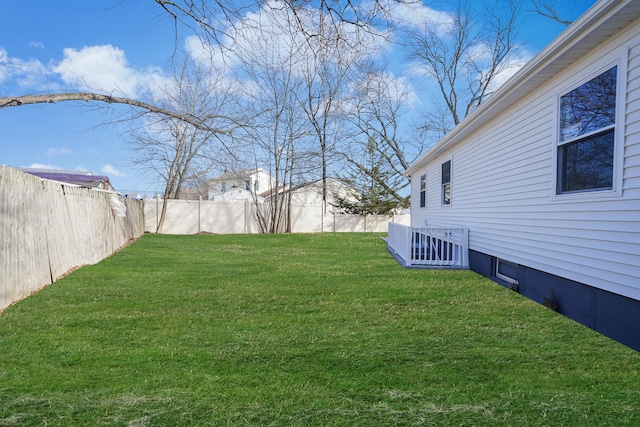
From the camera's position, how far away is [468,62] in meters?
21.1

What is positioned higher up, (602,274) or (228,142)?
(228,142)

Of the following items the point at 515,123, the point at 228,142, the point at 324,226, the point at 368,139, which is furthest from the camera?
the point at 368,139

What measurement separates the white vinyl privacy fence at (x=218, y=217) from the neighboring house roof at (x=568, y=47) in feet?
46.6

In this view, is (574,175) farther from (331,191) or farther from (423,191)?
(331,191)

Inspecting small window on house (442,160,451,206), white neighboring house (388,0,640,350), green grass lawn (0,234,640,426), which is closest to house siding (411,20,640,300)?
white neighboring house (388,0,640,350)

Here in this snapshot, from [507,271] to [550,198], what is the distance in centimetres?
193

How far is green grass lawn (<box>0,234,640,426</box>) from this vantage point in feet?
7.27

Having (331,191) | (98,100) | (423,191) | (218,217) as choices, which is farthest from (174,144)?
(98,100)

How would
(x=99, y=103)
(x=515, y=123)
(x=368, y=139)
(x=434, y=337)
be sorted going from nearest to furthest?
(x=434, y=337) → (x=99, y=103) → (x=515, y=123) → (x=368, y=139)

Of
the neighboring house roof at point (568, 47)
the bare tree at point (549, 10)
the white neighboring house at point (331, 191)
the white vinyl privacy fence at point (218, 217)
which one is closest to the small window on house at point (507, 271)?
the neighboring house roof at point (568, 47)

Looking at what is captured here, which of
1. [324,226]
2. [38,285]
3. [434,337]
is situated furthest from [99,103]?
[324,226]

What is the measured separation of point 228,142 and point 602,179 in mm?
4359

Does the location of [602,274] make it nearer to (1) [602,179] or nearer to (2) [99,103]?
(1) [602,179]

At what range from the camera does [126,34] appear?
4.22m
